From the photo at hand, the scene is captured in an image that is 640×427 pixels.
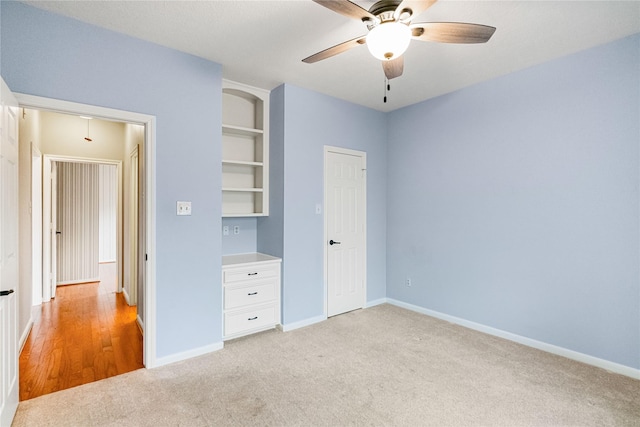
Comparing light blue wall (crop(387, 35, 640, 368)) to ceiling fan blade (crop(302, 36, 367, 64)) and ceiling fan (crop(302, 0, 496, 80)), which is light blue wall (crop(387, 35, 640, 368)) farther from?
ceiling fan blade (crop(302, 36, 367, 64))

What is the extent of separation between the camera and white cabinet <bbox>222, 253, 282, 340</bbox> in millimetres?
3223

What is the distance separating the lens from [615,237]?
8.69 feet

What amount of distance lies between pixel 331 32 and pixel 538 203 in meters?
2.51

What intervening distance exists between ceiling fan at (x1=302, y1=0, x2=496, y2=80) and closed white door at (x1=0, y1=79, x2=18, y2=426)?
2037 millimetres

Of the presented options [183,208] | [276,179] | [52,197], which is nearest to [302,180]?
[276,179]

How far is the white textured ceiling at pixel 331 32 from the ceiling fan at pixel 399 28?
342 millimetres

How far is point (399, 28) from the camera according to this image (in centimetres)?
177

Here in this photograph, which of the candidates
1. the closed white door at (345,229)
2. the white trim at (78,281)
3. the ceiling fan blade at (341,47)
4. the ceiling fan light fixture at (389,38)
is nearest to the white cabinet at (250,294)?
the closed white door at (345,229)

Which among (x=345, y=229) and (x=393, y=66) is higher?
(x=393, y=66)

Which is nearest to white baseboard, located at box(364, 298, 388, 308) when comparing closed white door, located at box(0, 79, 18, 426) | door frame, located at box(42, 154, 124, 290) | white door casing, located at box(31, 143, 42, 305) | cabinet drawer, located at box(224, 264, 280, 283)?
cabinet drawer, located at box(224, 264, 280, 283)

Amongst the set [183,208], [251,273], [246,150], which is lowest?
[251,273]

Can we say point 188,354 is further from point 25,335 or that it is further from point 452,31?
point 452,31

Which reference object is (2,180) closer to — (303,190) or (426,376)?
(303,190)

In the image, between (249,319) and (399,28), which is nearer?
(399,28)
